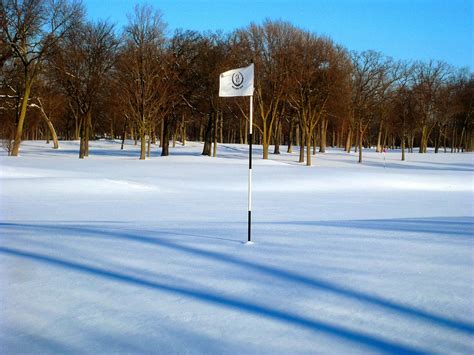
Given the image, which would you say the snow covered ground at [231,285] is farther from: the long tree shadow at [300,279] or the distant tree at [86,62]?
the distant tree at [86,62]

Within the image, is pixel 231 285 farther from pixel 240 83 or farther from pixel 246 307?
pixel 240 83

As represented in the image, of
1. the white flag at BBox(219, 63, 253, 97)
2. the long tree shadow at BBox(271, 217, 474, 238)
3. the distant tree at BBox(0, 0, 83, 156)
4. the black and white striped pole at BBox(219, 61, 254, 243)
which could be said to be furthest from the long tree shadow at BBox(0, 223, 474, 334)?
the distant tree at BBox(0, 0, 83, 156)

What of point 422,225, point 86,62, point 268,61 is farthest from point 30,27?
point 422,225

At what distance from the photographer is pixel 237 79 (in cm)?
859

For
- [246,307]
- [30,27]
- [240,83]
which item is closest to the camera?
[246,307]

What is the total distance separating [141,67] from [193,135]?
→ 7258 centimetres

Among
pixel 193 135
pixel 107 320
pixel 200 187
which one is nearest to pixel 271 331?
pixel 107 320

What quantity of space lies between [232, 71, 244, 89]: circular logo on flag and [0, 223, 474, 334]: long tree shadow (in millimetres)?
3105

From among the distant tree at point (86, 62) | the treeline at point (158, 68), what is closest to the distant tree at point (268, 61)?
the treeline at point (158, 68)

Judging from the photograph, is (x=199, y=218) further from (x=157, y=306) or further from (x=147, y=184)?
(x=147, y=184)

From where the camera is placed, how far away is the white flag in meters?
8.42

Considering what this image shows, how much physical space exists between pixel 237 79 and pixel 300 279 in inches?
171

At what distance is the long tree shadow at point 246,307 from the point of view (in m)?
4.01

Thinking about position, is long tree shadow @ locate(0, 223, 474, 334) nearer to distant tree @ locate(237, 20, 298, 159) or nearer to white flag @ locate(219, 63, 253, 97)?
white flag @ locate(219, 63, 253, 97)
